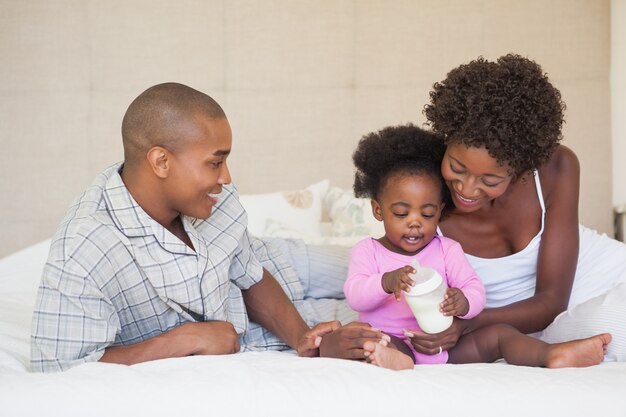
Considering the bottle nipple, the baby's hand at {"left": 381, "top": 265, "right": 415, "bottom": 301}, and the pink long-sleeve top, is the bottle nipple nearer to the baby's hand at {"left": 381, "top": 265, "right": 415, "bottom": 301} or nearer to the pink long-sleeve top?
Result: the baby's hand at {"left": 381, "top": 265, "right": 415, "bottom": 301}

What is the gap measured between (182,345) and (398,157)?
0.73 metres

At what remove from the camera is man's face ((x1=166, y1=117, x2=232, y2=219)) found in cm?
168

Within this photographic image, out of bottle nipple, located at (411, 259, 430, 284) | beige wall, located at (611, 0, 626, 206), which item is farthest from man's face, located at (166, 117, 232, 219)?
beige wall, located at (611, 0, 626, 206)

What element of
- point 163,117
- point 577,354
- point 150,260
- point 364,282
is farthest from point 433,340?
point 163,117

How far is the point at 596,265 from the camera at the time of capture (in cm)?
219

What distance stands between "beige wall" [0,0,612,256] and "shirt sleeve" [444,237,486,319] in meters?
1.49

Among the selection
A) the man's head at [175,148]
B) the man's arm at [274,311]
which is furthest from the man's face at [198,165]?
the man's arm at [274,311]

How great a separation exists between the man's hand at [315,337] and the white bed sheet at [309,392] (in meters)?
0.31

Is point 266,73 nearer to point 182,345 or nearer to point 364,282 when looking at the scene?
point 364,282

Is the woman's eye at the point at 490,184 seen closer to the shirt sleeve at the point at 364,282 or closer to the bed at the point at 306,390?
the shirt sleeve at the point at 364,282

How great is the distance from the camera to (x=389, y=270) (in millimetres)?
1901

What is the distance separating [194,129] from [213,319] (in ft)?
1.49

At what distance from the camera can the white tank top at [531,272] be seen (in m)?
2.04

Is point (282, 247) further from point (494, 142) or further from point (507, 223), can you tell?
point (494, 142)
